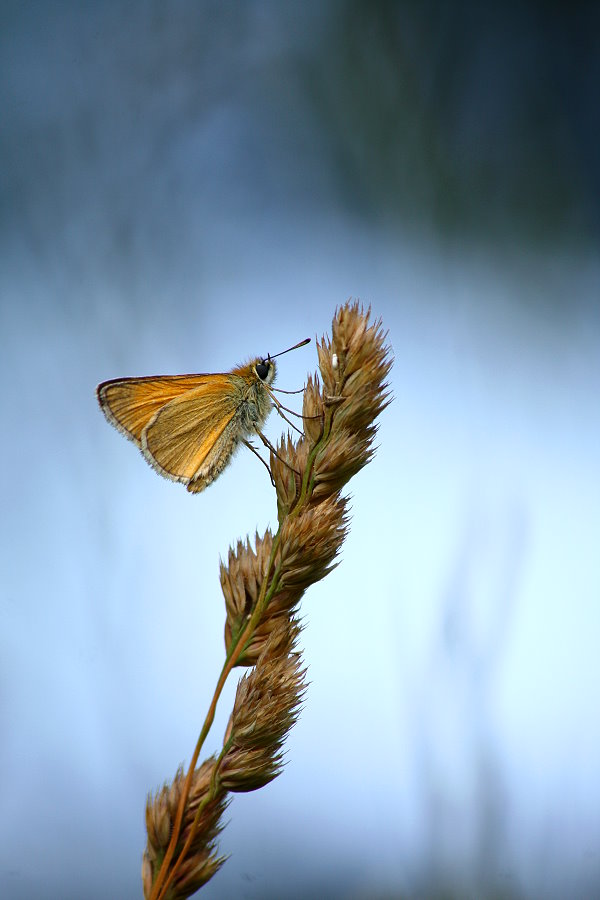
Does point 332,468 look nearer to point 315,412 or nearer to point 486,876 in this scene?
point 315,412

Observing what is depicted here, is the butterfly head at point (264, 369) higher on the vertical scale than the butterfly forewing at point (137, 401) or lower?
higher

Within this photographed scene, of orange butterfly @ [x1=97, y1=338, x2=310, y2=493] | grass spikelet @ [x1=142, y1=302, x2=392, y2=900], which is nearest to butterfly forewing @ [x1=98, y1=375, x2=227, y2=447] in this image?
orange butterfly @ [x1=97, y1=338, x2=310, y2=493]

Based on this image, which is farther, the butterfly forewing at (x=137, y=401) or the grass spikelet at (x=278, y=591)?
the butterfly forewing at (x=137, y=401)

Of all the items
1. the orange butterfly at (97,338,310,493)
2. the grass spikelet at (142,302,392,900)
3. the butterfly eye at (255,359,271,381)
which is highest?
the butterfly eye at (255,359,271,381)

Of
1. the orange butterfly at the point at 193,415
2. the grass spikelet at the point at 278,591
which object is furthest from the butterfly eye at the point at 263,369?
the grass spikelet at the point at 278,591

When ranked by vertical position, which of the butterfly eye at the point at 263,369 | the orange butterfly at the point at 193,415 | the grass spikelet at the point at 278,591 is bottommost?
the grass spikelet at the point at 278,591

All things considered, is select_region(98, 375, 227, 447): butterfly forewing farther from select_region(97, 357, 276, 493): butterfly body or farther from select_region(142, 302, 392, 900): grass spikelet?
select_region(142, 302, 392, 900): grass spikelet

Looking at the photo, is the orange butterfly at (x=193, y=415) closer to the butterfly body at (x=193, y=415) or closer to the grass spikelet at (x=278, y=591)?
the butterfly body at (x=193, y=415)

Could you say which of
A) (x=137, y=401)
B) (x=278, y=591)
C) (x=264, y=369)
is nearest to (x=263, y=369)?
(x=264, y=369)
